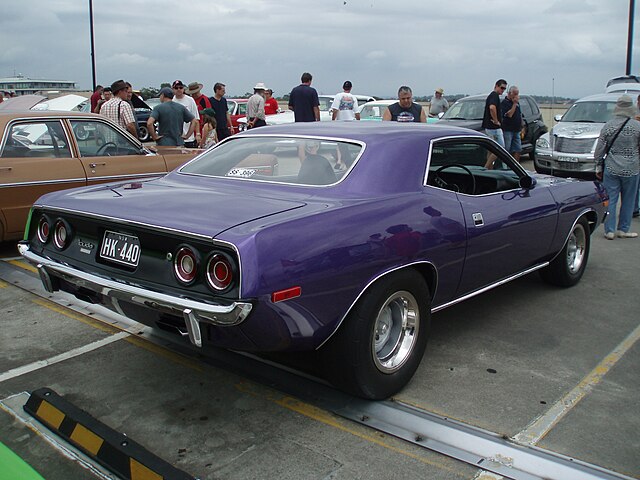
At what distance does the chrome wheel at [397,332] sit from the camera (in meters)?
3.75

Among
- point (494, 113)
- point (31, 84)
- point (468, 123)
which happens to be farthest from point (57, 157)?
point (31, 84)

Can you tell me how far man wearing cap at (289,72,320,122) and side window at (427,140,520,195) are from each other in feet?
24.8

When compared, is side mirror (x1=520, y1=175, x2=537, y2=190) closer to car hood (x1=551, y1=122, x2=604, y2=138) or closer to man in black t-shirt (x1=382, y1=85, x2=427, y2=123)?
man in black t-shirt (x1=382, y1=85, x2=427, y2=123)

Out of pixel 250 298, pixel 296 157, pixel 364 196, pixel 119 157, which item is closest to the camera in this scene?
pixel 250 298

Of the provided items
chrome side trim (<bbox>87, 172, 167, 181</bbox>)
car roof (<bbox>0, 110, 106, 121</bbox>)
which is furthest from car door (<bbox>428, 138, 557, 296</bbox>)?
car roof (<bbox>0, 110, 106, 121</bbox>)

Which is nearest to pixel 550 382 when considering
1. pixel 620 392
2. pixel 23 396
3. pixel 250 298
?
pixel 620 392

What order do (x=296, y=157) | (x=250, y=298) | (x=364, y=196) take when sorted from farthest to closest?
(x=296, y=157)
(x=364, y=196)
(x=250, y=298)

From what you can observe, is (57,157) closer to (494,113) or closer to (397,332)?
(397,332)

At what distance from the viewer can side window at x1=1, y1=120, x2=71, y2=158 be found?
661cm

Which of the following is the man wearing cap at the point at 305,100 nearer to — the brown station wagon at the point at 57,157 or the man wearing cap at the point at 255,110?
the man wearing cap at the point at 255,110

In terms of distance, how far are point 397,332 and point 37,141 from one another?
480 centimetres

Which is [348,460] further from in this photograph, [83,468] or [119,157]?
[119,157]

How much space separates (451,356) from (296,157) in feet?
5.55

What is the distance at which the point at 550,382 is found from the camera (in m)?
3.97
